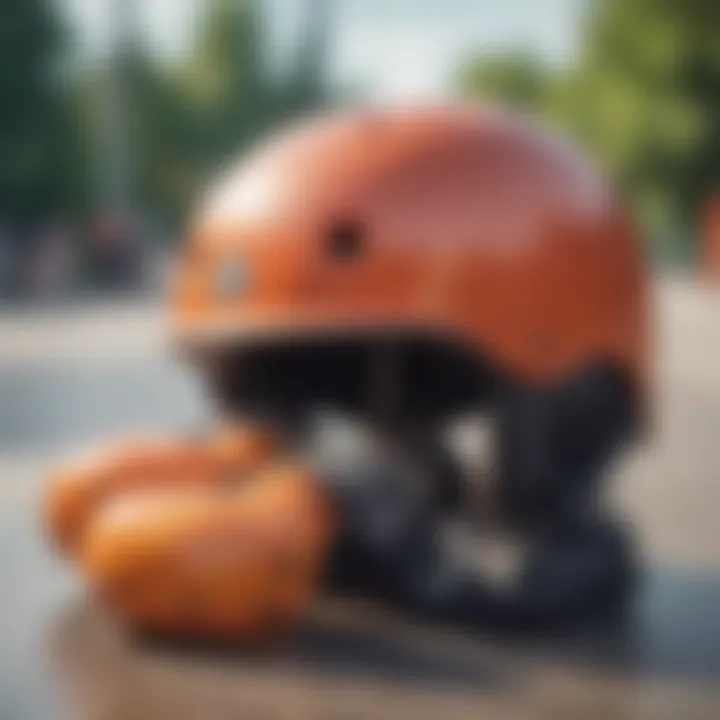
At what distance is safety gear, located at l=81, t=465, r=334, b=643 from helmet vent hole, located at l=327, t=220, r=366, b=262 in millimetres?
583

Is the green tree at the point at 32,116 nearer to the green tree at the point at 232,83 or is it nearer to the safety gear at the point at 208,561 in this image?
the green tree at the point at 232,83

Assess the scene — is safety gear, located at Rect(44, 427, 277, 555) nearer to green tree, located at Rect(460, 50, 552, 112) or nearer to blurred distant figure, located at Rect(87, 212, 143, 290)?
blurred distant figure, located at Rect(87, 212, 143, 290)

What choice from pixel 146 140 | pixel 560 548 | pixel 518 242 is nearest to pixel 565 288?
pixel 518 242

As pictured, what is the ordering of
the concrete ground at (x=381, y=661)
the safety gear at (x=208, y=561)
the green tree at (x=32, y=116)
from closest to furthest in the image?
the concrete ground at (x=381, y=661), the safety gear at (x=208, y=561), the green tree at (x=32, y=116)

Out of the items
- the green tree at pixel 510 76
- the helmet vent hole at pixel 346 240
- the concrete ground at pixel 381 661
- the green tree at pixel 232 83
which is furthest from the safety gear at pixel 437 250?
the green tree at pixel 510 76

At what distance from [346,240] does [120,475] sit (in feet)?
2.85

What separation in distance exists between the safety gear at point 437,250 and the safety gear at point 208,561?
46cm

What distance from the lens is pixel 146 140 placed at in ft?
67.7

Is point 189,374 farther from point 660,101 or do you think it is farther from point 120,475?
point 660,101

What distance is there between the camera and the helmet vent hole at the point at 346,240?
13.1 feet

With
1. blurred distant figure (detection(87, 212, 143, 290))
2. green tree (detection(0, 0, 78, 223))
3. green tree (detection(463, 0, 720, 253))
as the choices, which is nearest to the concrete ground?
blurred distant figure (detection(87, 212, 143, 290))

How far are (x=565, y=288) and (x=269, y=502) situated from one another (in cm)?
86

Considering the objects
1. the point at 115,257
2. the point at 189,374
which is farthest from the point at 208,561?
the point at 115,257

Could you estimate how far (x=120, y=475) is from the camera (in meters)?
4.31
